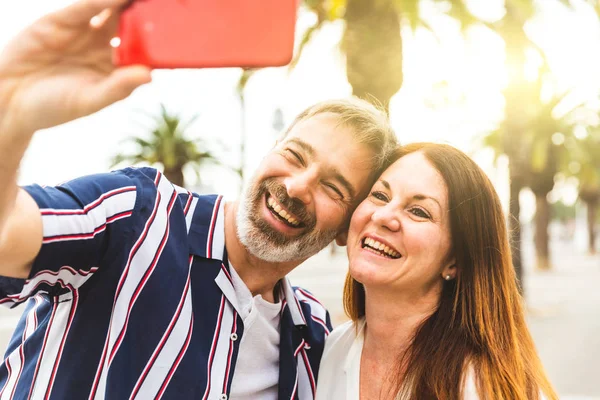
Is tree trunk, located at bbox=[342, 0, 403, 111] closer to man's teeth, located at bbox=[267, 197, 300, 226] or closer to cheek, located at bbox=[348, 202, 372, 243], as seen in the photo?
cheek, located at bbox=[348, 202, 372, 243]

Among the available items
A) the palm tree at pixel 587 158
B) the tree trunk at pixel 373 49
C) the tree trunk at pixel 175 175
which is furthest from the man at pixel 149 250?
the palm tree at pixel 587 158

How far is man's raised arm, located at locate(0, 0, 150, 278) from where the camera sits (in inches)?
43.3

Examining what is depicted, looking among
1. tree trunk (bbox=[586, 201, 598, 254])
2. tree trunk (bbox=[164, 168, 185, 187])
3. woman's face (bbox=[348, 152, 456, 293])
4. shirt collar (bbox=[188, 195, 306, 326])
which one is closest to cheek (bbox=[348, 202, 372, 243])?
woman's face (bbox=[348, 152, 456, 293])

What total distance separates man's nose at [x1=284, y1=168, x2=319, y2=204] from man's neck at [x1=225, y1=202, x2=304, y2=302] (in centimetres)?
29

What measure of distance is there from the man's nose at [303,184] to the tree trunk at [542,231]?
2301 cm

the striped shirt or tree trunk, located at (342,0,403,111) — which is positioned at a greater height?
tree trunk, located at (342,0,403,111)

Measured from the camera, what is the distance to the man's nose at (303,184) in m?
2.58

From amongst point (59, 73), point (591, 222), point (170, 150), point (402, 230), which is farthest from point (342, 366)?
point (591, 222)

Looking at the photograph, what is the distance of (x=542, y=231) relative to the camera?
2438 cm

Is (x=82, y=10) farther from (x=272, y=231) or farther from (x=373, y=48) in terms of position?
(x=373, y=48)

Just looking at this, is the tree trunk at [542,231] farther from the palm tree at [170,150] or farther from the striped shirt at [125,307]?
the striped shirt at [125,307]

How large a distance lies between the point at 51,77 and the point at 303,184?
5.14 feet

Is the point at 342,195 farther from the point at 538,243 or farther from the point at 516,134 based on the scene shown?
the point at 538,243

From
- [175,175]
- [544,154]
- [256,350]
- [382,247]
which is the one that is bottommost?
[256,350]
